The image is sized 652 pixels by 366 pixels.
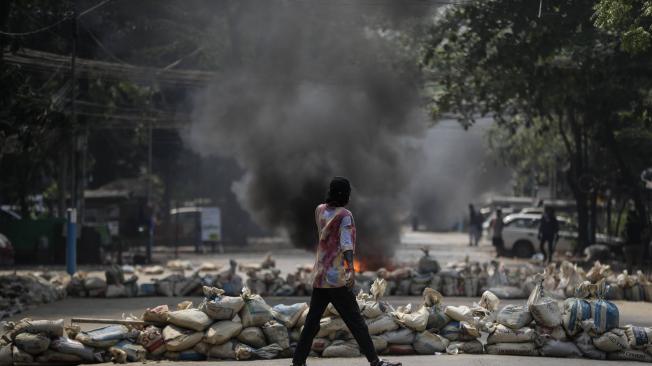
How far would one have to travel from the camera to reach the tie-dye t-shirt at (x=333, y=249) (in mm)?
7066

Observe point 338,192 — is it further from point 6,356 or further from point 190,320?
point 6,356

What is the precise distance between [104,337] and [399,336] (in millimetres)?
2437

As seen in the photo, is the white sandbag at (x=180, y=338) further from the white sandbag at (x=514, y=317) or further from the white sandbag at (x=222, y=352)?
the white sandbag at (x=514, y=317)

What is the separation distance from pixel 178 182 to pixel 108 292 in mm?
30811

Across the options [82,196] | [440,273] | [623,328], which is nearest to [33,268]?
[82,196]

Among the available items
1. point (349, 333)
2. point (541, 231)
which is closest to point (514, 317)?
point (349, 333)

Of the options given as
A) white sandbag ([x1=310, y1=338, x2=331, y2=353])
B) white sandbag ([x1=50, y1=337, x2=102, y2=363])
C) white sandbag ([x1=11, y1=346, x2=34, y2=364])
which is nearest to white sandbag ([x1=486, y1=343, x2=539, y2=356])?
white sandbag ([x1=310, y1=338, x2=331, y2=353])

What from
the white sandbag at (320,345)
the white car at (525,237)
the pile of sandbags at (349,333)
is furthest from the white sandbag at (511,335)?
the white car at (525,237)

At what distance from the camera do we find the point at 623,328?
8.41 meters

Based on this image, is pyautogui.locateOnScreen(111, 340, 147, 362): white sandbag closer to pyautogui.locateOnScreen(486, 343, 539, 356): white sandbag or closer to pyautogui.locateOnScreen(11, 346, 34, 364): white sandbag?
pyautogui.locateOnScreen(11, 346, 34, 364): white sandbag

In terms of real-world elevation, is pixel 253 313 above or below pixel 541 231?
below

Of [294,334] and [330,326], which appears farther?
[294,334]

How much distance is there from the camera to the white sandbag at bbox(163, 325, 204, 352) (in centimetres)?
807

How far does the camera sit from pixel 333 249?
7.11 m
